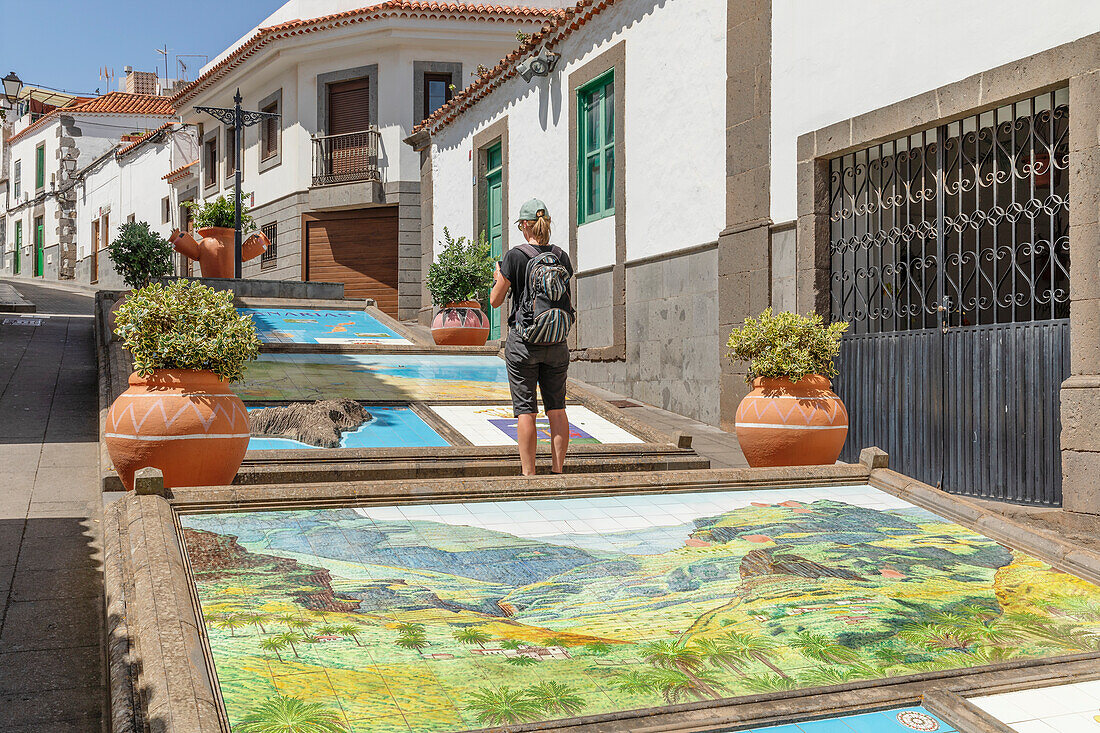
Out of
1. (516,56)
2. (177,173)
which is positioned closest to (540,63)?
(516,56)

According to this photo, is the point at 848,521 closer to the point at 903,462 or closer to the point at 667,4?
the point at 903,462

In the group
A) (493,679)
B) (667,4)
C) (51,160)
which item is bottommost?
(493,679)

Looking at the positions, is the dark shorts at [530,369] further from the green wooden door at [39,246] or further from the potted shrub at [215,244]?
the green wooden door at [39,246]

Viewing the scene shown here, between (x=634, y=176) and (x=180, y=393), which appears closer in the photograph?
(x=180, y=393)

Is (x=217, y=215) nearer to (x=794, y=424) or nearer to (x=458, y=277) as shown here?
(x=458, y=277)

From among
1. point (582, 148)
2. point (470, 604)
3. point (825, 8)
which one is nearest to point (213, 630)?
point (470, 604)

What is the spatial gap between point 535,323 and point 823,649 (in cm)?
309

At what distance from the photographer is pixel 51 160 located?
42969mm

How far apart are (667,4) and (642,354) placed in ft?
14.1

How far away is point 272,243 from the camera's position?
25172mm

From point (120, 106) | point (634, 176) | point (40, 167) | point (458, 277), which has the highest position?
point (120, 106)

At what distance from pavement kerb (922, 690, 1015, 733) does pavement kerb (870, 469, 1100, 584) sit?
1503mm

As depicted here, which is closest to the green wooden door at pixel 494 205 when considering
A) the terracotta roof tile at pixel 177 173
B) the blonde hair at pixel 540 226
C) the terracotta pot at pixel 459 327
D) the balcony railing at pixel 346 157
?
the terracotta pot at pixel 459 327

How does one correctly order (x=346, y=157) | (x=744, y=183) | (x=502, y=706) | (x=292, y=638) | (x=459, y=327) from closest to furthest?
(x=502, y=706)
(x=292, y=638)
(x=744, y=183)
(x=459, y=327)
(x=346, y=157)
